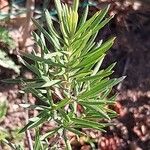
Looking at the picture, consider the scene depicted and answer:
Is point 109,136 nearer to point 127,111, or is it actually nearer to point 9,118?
point 127,111

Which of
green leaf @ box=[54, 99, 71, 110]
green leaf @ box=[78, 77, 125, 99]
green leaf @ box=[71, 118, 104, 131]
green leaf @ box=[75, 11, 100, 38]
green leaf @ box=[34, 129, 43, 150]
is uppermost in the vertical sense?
green leaf @ box=[75, 11, 100, 38]

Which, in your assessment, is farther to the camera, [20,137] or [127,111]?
[127,111]

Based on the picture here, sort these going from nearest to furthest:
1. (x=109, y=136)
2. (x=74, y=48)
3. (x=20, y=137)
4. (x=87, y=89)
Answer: (x=74, y=48) → (x=87, y=89) → (x=20, y=137) → (x=109, y=136)

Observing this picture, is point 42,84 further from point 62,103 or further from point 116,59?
point 116,59

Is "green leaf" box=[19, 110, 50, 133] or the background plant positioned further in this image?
"green leaf" box=[19, 110, 50, 133]

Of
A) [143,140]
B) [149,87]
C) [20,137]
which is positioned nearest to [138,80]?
[149,87]

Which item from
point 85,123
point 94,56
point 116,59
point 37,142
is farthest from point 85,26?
point 116,59

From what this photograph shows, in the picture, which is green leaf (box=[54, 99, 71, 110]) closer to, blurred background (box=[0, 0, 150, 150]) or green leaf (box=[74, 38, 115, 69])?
green leaf (box=[74, 38, 115, 69])

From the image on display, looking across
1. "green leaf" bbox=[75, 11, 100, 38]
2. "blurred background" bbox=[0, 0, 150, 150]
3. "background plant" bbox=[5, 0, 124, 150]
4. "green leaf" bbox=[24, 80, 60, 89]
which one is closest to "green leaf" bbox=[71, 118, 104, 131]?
"background plant" bbox=[5, 0, 124, 150]
